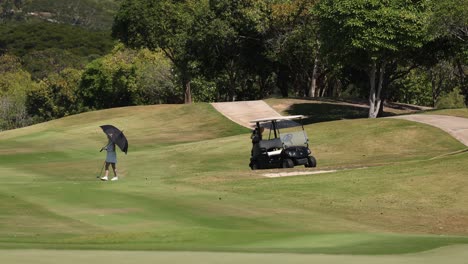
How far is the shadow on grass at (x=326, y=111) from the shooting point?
54.2 meters

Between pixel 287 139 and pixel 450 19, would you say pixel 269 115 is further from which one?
pixel 287 139

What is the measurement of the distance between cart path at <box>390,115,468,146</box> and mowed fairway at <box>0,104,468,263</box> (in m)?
0.69

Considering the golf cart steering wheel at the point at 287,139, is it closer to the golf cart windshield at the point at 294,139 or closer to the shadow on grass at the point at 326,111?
the golf cart windshield at the point at 294,139

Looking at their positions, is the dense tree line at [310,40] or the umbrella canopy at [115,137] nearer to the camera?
the umbrella canopy at [115,137]

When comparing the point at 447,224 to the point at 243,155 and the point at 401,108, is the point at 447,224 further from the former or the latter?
the point at 401,108

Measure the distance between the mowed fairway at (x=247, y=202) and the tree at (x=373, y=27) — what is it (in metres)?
6.07

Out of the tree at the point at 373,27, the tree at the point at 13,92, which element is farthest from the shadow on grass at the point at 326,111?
the tree at the point at 13,92

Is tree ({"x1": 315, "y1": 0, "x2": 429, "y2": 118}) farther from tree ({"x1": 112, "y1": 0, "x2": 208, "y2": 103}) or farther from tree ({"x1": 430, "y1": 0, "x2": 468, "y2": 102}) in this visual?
tree ({"x1": 112, "y1": 0, "x2": 208, "y2": 103})

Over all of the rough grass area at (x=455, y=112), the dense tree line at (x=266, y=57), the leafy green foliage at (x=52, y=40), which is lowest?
the rough grass area at (x=455, y=112)

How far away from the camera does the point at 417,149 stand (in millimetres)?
A: 35844

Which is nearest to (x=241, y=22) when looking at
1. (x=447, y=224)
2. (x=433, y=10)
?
(x=433, y=10)

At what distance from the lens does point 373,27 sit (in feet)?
144

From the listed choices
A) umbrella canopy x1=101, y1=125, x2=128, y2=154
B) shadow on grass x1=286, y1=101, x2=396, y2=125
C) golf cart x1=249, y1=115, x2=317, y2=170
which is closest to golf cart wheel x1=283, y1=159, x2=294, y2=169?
golf cart x1=249, y1=115, x2=317, y2=170

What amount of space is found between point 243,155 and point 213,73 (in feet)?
114
